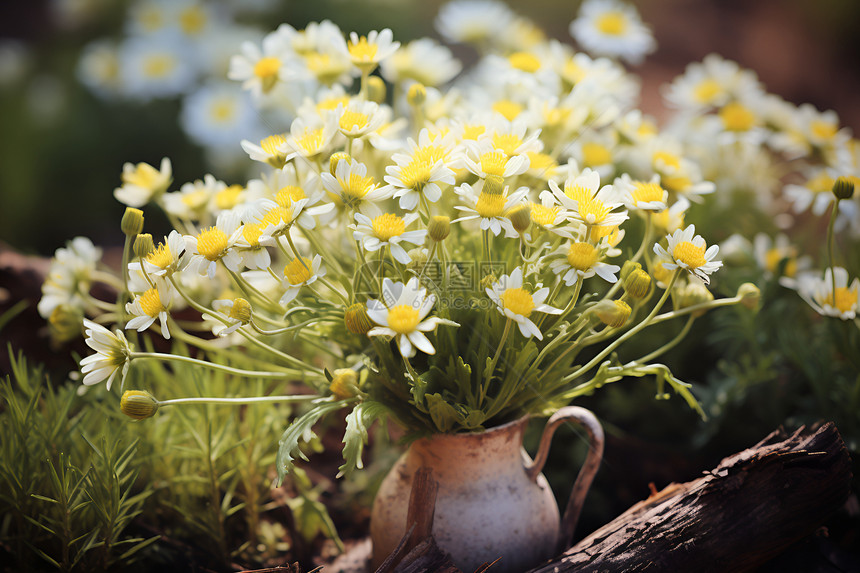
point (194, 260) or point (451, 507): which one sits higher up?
point (194, 260)

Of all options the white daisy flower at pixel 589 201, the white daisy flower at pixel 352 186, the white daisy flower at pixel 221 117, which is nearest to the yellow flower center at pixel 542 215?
the white daisy flower at pixel 589 201

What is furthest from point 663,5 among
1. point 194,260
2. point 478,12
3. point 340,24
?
point 194,260

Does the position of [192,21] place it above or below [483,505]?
above

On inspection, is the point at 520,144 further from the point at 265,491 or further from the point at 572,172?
the point at 265,491

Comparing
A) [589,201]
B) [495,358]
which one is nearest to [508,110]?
[589,201]

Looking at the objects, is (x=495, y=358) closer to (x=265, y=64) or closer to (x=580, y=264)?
(x=580, y=264)

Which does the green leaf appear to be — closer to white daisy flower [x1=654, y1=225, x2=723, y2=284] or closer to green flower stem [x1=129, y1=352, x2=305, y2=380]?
green flower stem [x1=129, y1=352, x2=305, y2=380]

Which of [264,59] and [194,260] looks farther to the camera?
[264,59]
